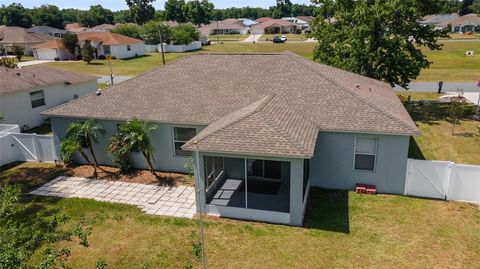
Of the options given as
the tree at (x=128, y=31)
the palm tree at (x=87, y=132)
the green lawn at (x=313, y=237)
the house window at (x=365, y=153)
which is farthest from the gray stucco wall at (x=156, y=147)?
the tree at (x=128, y=31)

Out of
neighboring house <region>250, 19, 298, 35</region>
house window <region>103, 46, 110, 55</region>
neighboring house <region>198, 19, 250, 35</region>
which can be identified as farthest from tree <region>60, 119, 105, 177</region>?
neighboring house <region>198, 19, 250, 35</region>

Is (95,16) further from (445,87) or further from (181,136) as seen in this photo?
(181,136)

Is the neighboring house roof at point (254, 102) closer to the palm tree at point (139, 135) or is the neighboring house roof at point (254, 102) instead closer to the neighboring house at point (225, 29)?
the palm tree at point (139, 135)

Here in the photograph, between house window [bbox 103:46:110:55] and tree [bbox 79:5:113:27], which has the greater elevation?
tree [bbox 79:5:113:27]

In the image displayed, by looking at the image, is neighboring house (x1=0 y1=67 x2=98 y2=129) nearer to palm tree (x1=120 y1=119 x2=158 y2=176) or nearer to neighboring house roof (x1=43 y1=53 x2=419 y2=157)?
neighboring house roof (x1=43 y1=53 x2=419 y2=157)

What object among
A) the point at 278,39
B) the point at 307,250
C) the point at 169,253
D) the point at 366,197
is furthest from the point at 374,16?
the point at 278,39
